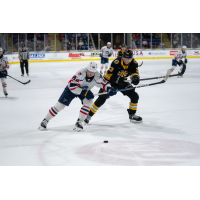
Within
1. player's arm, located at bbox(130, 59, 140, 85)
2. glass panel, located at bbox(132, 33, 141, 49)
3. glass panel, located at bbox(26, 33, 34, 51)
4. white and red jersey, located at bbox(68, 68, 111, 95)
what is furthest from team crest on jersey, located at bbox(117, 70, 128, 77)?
glass panel, located at bbox(132, 33, 141, 49)

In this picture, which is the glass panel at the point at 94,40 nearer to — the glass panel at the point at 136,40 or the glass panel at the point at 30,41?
the glass panel at the point at 136,40

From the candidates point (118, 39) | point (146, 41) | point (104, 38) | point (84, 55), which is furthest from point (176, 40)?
point (84, 55)

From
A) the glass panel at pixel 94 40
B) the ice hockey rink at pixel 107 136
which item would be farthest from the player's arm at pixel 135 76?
the glass panel at pixel 94 40

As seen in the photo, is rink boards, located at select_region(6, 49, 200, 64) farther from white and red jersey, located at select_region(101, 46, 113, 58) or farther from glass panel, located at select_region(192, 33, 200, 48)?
white and red jersey, located at select_region(101, 46, 113, 58)

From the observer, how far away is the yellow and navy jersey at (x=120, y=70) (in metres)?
4.05

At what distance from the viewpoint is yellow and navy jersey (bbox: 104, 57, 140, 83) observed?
405 centimetres

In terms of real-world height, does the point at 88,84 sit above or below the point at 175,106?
above

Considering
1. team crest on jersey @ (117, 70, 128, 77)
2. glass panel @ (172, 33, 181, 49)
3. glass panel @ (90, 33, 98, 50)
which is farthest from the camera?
glass panel @ (172, 33, 181, 49)

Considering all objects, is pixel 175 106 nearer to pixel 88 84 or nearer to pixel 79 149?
pixel 88 84

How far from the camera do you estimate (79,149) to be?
310cm

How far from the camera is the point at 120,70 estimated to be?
4109mm

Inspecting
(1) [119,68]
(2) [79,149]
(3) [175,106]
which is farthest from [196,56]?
(2) [79,149]

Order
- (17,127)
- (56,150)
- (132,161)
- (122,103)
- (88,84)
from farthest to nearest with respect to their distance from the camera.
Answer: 1. (122,103)
2. (17,127)
3. (88,84)
4. (56,150)
5. (132,161)

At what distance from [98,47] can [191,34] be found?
6.59 m
